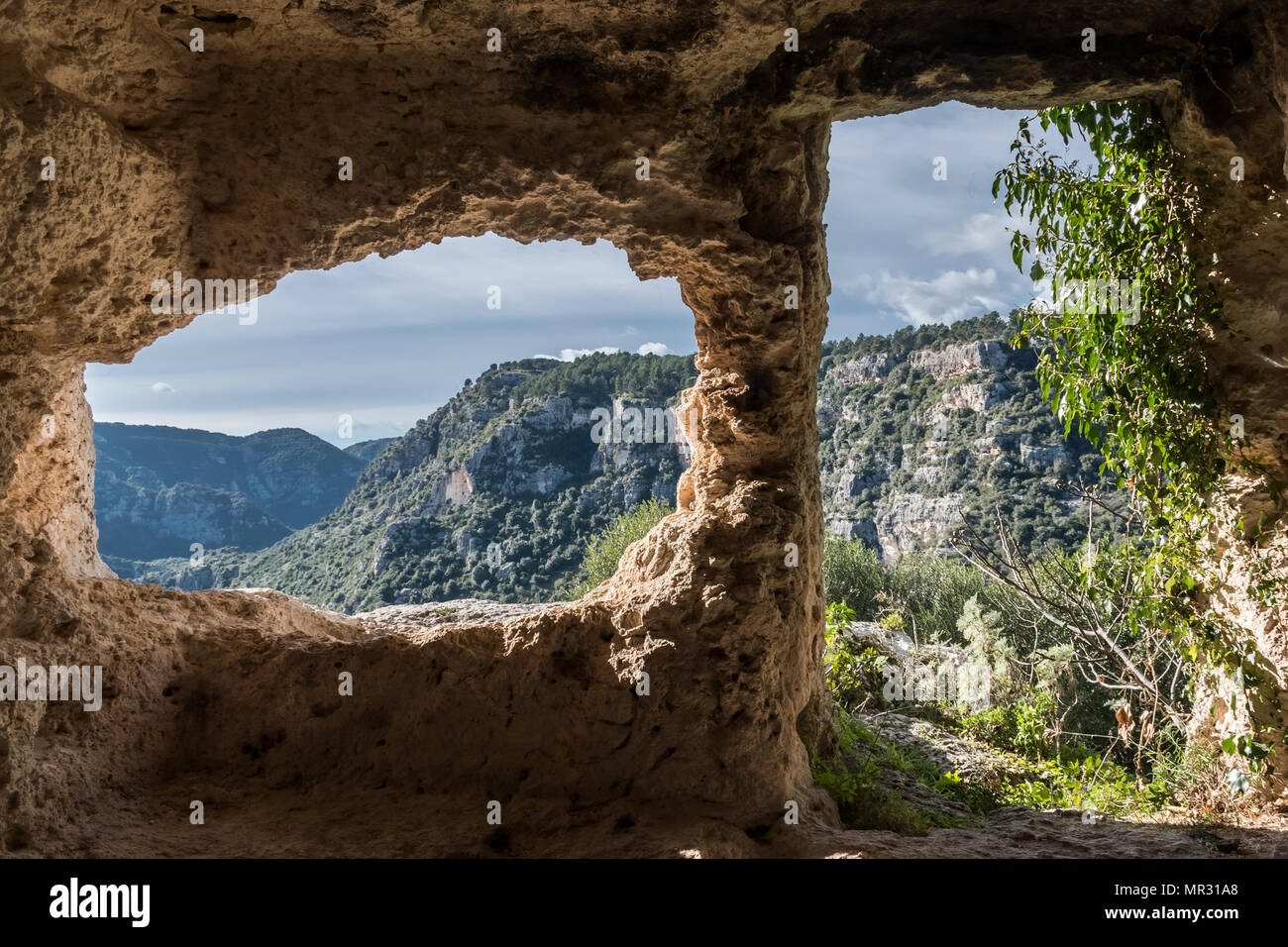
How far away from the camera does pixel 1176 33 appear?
15.1ft

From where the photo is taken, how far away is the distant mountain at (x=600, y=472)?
21391mm

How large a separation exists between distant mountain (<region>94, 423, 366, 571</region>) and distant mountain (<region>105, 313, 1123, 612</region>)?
203 inches

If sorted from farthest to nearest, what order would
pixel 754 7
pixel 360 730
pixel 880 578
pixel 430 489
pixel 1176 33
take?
pixel 430 489
pixel 880 578
pixel 1176 33
pixel 360 730
pixel 754 7

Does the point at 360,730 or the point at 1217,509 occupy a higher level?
the point at 1217,509

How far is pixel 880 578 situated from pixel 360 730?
1718cm

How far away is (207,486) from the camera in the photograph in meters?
41.4

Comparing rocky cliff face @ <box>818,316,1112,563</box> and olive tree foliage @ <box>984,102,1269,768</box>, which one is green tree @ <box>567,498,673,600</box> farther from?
olive tree foliage @ <box>984,102,1269,768</box>

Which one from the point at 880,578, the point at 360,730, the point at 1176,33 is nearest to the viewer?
the point at 360,730

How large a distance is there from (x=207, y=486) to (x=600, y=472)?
24.1 meters

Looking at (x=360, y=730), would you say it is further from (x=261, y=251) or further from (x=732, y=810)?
(x=261, y=251)

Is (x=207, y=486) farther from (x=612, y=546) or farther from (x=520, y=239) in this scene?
(x=520, y=239)

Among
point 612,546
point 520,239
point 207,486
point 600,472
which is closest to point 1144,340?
point 520,239
